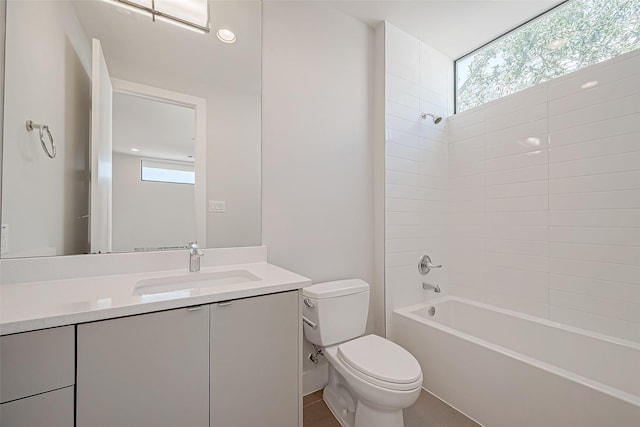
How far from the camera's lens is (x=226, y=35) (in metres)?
1.56

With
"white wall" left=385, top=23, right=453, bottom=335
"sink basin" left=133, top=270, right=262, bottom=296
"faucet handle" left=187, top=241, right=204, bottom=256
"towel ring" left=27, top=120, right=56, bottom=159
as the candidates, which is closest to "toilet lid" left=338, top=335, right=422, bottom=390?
"white wall" left=385, top=23, right=453, bottom=335

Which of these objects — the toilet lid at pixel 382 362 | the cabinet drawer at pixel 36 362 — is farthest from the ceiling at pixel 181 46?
the toilet lid at pixel 382 362

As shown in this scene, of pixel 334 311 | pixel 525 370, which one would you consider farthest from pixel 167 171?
pixel 525 370

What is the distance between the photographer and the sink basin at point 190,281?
1168mm

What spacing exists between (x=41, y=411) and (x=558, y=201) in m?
2.72

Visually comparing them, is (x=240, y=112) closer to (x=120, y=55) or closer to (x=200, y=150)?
(x=200, y=150)

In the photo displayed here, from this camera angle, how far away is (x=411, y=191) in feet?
7.20

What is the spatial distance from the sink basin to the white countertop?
0.03 metres

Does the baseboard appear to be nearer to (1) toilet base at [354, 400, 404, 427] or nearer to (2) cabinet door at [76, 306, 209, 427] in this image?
(1) toilet base at [354, 400, 404, 427]

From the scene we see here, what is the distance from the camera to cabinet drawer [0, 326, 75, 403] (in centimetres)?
67

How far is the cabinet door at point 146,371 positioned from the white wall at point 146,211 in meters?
0.61

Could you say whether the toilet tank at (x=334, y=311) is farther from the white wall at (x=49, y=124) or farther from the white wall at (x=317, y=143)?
the white wall at (x=49, y=124)

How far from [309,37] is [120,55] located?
1.14 m

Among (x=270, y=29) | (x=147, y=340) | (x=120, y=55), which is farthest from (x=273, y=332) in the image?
(x=270, y=29)
